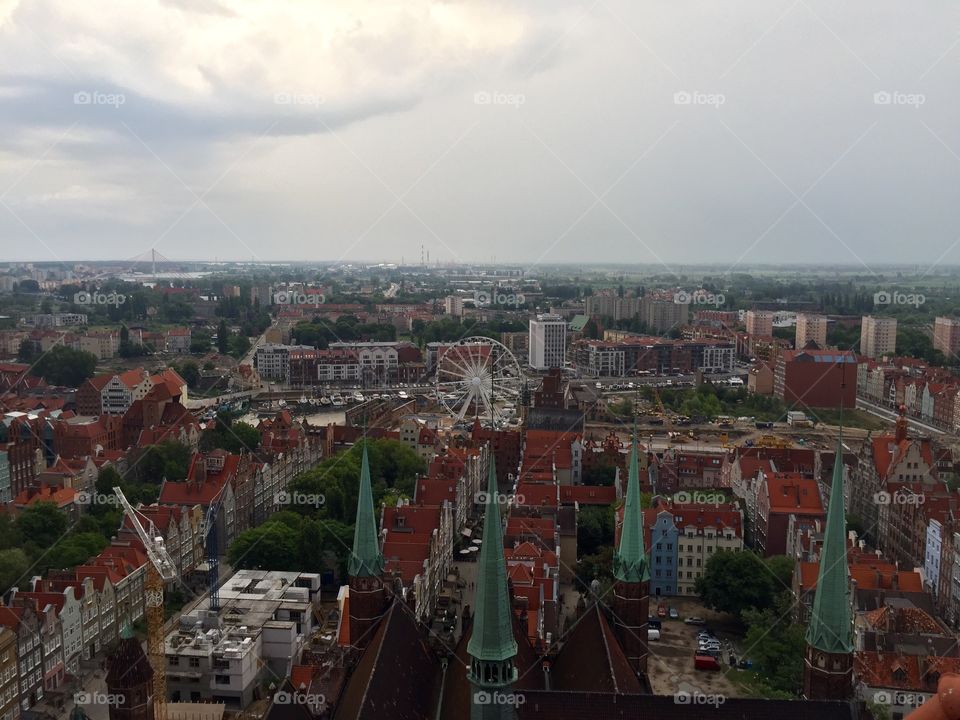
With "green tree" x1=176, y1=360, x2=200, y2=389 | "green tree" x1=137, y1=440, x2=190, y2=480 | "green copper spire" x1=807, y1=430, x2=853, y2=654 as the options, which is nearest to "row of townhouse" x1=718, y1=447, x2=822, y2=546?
"green copper spire" x1=807, y1=430, x2=853, y2=654

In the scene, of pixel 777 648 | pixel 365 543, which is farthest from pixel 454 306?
pixel 365 543

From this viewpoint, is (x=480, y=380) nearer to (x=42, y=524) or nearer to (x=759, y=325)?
(x=42, y=524)

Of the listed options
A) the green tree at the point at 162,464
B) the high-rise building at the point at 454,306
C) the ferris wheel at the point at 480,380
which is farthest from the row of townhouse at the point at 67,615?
the high-rise building at the point at 454,306

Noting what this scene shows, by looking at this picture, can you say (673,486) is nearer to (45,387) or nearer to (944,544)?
(944,544)

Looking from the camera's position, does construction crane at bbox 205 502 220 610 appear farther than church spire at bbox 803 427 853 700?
Yes

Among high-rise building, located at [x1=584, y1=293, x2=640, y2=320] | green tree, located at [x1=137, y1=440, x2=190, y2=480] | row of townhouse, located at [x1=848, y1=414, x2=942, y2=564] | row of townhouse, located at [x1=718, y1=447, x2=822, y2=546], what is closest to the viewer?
row of townhouse, located at [x1=848, y1=414, x2=942, y2=564]

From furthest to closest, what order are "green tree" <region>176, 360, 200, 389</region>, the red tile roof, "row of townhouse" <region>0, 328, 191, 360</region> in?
1. "row of townhouse" <region>0, 328, 191, 360</region>
2. "green tree" <region>176, 360, 200, 389</region>
3. the red tile roof

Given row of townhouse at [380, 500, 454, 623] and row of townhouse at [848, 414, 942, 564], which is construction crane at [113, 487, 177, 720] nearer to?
row of townhouse at [380, 500, 454, 623]

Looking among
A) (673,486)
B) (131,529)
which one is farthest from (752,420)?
(131,529)
